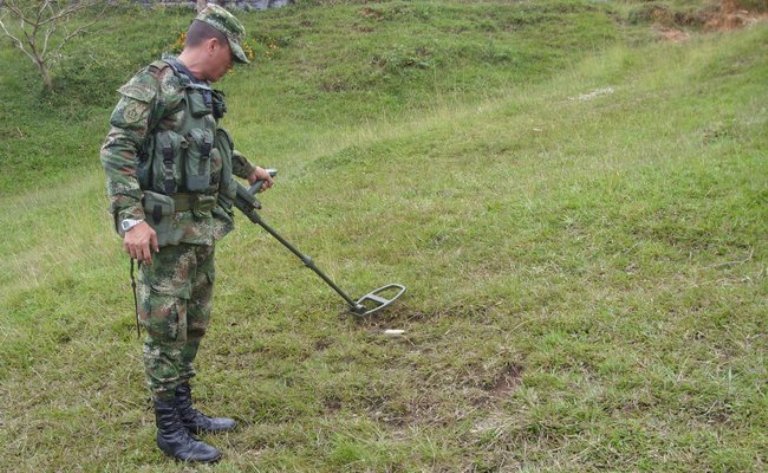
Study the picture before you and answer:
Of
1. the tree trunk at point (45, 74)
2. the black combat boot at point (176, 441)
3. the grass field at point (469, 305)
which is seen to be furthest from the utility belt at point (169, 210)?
the tree trunk at point (45, 74)

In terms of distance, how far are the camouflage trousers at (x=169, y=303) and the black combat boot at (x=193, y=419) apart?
120mm

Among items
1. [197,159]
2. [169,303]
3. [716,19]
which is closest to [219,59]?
[197,159]

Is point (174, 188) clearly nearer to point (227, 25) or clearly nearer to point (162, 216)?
point (162, 216)

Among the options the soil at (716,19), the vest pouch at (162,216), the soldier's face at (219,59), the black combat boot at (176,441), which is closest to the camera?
the vest pouch at (162,216)

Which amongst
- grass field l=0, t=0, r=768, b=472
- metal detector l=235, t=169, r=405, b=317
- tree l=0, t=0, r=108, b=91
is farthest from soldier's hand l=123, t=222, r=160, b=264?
tree l=0, t=0, r=108, b=91

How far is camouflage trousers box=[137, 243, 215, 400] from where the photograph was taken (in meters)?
3.11

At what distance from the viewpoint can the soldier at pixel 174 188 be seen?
9.46 ft

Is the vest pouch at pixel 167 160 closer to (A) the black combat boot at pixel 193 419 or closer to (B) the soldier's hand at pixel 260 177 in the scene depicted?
(B) the soldier's hand at pixel 260 177

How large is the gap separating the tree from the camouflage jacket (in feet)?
40.3

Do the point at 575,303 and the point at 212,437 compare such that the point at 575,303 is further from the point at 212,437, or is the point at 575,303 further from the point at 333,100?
the point at 333,100

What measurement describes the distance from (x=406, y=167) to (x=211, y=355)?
3.93 metres

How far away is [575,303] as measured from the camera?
4.11 metres

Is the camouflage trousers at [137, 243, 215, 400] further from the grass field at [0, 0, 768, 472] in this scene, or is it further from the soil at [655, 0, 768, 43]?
the soil at [655, 0, 768, 43]

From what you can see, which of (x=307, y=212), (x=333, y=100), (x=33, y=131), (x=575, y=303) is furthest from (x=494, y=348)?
(x=33, y=131)
